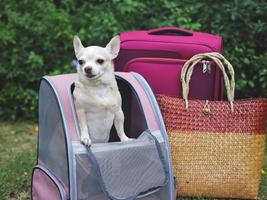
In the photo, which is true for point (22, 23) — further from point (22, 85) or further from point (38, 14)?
point (22, 85)

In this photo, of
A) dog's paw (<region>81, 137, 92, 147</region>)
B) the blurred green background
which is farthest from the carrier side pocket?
the blurred green background

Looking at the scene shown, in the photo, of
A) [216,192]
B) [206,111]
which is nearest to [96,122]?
[206,111]

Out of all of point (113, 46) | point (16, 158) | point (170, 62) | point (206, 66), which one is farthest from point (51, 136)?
point (16, 158)

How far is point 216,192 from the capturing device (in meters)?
2.81

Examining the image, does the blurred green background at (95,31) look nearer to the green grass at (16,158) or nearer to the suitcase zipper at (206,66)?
the green grass at (16,158)

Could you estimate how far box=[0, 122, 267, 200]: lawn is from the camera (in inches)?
116

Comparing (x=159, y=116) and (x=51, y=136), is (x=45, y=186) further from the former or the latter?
(x=159, y=116)

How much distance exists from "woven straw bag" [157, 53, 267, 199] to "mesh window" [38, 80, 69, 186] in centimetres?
53

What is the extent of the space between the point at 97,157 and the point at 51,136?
326 millimetres

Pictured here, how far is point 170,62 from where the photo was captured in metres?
2.82

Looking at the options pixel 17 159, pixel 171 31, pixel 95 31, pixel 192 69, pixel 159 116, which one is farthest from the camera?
pixel 95 31

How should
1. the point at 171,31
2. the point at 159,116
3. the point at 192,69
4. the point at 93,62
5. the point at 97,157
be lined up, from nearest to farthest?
the point at 97,157 → the point at 93,62 → the point at 159,116 → the point at 192,69 → the point at 171,31

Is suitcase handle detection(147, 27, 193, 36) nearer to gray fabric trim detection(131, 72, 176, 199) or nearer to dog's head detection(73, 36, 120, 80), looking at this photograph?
gray fabric trim detection(131, 72, 176, 199)

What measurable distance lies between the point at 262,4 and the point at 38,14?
1.58 metres
